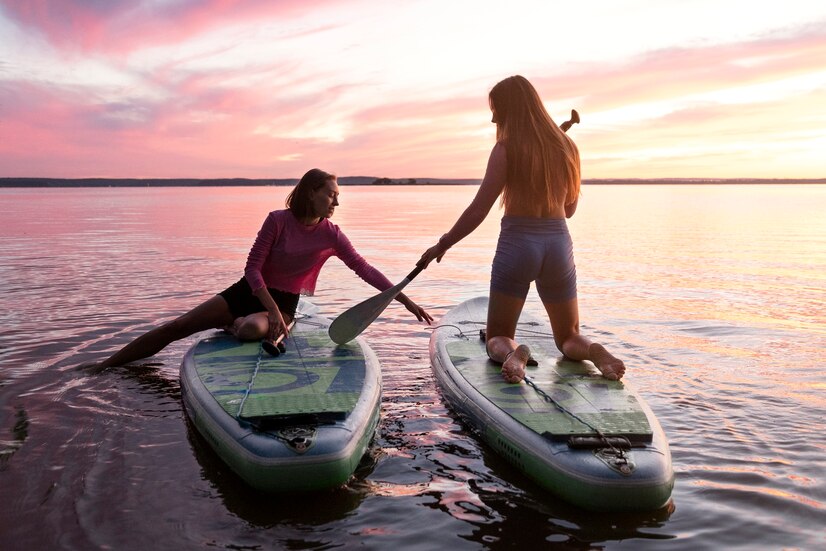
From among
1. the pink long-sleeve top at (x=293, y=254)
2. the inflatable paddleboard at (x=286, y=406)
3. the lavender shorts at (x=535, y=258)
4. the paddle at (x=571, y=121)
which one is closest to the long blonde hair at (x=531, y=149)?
the lavender shorts at (x=535, y=258)

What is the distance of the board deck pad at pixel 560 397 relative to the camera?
4551 mm

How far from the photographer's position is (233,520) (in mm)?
4242

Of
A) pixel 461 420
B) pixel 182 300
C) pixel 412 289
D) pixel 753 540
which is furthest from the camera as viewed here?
pixel 412 289

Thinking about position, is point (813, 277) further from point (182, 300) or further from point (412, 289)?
point (182, 300)

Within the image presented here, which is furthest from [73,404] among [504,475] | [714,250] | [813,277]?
[714,250]

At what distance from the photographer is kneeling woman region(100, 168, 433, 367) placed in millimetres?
6543

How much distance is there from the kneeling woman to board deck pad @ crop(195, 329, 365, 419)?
26 centimetres

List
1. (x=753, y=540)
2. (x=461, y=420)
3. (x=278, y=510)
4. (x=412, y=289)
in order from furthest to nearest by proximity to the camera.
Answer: (x=412, y=289) < (x=461, y=420) < (x=278, y=510) < (x=753, y=540)

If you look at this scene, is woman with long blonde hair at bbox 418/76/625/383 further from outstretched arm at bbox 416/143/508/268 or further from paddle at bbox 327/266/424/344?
paddle at bbox 327/266/424/344

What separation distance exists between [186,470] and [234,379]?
79cm

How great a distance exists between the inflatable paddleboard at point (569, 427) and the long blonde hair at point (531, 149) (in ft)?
4.73

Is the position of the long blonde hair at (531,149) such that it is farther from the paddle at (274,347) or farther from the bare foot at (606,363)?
Result: the paddle at (274,347)

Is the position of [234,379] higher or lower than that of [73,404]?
higher

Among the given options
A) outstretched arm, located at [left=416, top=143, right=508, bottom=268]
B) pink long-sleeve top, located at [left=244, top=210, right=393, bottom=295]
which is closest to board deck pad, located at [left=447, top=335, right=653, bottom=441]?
outstretched arm, located at [left=416, top=143, right=508, bottom=268]
